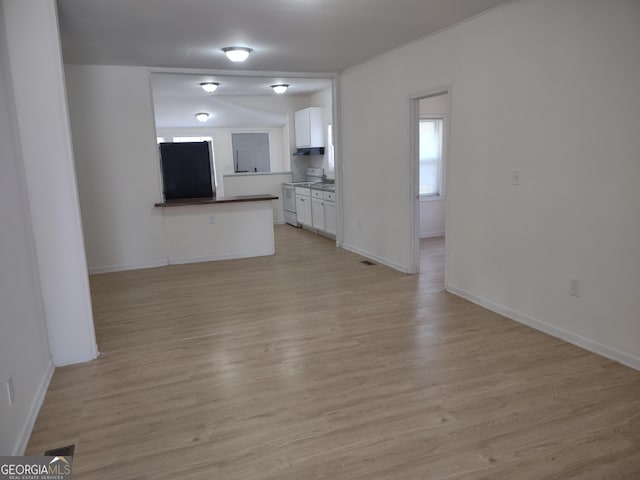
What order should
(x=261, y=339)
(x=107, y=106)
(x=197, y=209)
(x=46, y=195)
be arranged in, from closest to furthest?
(x=46, y=195) → (x=261, y=339) → (x=107, y=106) → (x=197, y=209)

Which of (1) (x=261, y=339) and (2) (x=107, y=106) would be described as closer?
(1) (x=261, y=339)

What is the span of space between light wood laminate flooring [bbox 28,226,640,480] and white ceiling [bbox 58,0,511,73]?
2.51 metres

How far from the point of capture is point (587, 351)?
10.1 ft

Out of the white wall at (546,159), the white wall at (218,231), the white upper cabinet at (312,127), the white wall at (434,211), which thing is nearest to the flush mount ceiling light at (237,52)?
the white wall at (546,159)

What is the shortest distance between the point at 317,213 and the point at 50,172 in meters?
5.13

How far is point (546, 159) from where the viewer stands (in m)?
3.30

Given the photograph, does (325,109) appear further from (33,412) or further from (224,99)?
(33,412)

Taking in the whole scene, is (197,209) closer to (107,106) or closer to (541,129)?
(107,106)

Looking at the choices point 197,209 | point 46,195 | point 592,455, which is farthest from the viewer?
point 197,209

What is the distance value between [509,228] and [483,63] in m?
1.42

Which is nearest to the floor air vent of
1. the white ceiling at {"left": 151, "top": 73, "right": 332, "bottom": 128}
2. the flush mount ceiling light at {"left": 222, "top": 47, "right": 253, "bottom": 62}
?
Result: the flush mount ceiling light at {"left": 222, "top": 47, "right": 253, "bottom": 62}

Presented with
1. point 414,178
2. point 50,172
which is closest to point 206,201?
point 414,178

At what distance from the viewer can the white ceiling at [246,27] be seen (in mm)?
3441

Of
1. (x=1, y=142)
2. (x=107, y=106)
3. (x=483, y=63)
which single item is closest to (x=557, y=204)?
(x=483, y=63)
